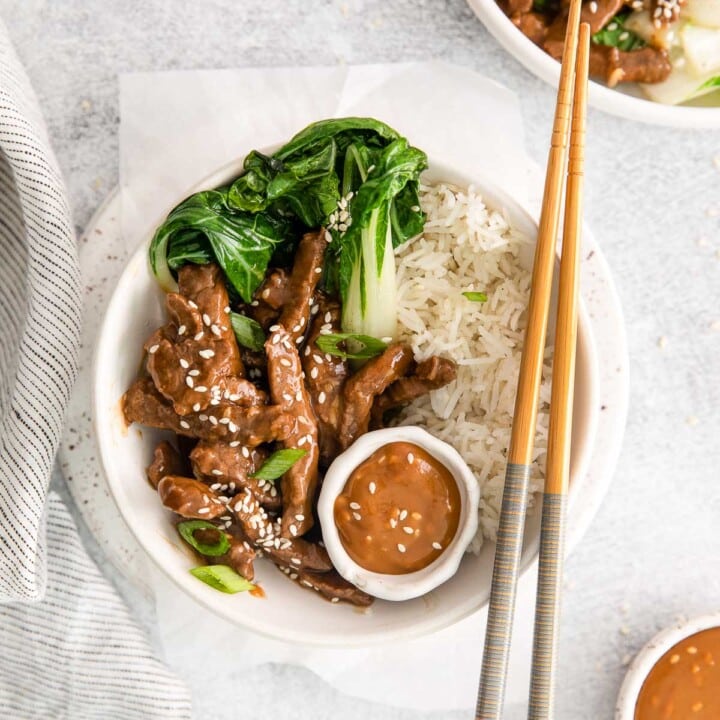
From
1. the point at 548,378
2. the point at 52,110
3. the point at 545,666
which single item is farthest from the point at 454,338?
the point at 52,110

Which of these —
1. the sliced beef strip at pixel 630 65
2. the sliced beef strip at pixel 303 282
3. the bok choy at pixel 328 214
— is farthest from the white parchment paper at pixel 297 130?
the sliced beef strip at pixel 303 282

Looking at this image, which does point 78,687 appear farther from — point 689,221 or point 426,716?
point 689,221

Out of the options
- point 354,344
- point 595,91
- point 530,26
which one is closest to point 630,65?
point 595,91

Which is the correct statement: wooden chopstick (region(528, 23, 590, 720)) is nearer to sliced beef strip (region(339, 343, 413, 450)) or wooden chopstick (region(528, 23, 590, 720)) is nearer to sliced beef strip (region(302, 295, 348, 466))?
sliced beef strip (region(339, 343, 413, 450))

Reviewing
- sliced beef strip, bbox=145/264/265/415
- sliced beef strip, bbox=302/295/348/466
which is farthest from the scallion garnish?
sliced beef strip, bbox=145/264/265/415

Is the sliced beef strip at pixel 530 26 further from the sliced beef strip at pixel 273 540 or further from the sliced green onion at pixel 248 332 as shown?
the sliced beef strip at pixel 273 540
